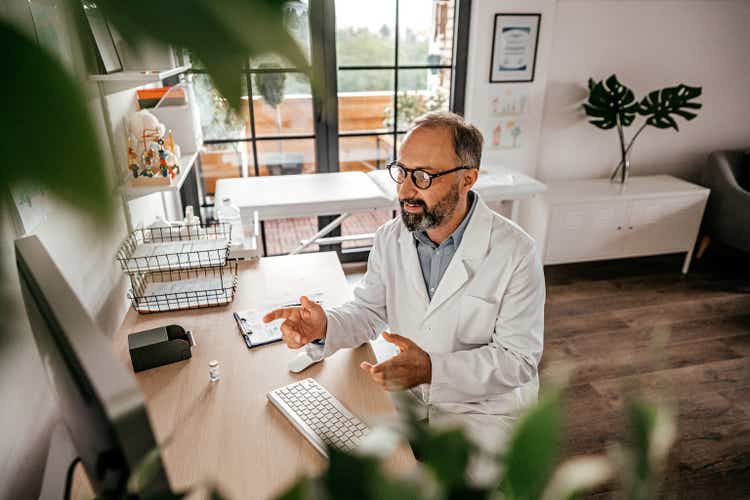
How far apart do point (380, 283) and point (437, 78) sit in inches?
86.9

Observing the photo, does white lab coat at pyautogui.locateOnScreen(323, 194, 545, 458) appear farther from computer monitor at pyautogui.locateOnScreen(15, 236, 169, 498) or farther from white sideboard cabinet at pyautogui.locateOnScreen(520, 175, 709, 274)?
white sideboard cabinet at pyautogui.locateOnScreen(520, 175, 709, 274)

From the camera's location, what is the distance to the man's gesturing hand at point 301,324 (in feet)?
4.54

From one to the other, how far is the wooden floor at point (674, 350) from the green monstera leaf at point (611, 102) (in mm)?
1054

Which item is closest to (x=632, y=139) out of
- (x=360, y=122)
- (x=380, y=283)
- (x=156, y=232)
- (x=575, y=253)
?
(x=575, y=253)

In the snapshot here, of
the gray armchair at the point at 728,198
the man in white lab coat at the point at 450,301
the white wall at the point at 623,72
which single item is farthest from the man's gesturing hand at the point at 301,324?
the gray armchair at the point at 728,198

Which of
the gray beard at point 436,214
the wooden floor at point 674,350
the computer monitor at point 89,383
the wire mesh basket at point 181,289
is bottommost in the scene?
the wooden floor at point 674,350

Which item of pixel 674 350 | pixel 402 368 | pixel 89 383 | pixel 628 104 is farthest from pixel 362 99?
pixel 89 383

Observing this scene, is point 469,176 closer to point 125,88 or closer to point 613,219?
point 125,88

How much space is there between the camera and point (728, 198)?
3.51 metres

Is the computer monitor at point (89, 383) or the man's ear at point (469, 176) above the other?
the computer monitor at point (89, 383)

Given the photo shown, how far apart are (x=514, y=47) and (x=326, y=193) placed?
1.67 meters

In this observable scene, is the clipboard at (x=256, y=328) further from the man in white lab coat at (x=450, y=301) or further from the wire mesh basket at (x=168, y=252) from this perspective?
the wire mesh basket at (x=168, y=252)

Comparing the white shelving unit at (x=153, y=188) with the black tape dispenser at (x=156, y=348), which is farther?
the white shelving unit at (x=153, y=188)

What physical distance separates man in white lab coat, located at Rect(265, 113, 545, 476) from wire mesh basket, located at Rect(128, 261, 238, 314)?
38 cm
